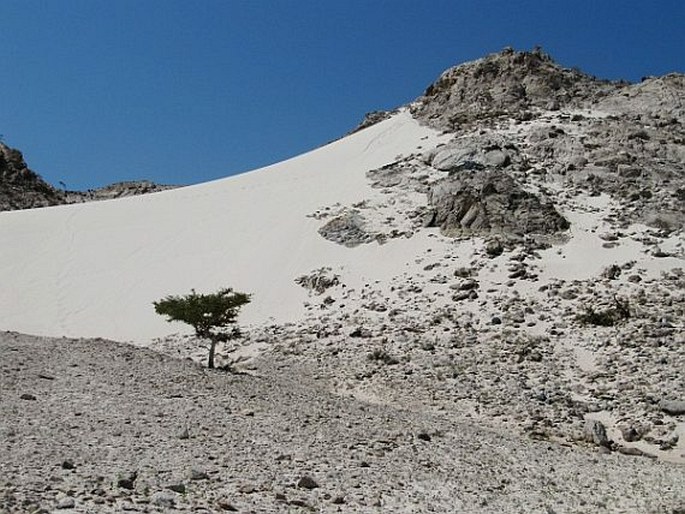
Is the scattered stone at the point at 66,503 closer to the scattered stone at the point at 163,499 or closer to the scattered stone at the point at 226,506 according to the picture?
the scattered stone at the point at 163,499

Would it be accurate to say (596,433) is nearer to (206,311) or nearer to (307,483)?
(307,483)

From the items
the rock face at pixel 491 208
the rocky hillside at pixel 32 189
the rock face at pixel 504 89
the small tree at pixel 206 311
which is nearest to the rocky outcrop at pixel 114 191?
the rocky hillside at pixel 32 189

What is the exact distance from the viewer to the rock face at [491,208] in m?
23.9

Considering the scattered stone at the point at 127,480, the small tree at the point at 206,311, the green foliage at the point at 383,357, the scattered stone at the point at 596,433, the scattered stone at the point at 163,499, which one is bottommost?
the scattered stone at the point at 163,499

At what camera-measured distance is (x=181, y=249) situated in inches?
1129

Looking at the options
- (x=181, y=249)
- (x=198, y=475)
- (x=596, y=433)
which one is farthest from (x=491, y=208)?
(x=198, y=475)

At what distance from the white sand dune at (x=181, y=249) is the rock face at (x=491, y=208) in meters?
2.11

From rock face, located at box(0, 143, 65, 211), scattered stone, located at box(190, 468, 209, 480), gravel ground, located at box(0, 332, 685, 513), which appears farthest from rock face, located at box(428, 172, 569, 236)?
rock face, located at box(0, 143, 65, 211)

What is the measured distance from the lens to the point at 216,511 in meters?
6.35

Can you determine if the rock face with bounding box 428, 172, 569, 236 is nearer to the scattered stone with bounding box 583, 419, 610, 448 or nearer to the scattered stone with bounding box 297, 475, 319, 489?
the scattered stone with bounding box 583, 419, 610, 448

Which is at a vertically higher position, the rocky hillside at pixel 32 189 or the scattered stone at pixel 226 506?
the rocky hillside at pixel 32 189

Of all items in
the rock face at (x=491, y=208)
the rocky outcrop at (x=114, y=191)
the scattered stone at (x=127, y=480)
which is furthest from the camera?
the rocky outcrop at (x=114, y=191)

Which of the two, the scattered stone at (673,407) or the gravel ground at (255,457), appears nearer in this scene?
the gravel ground at (255,457)

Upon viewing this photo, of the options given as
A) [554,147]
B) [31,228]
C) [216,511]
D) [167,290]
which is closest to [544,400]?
[216,511]
